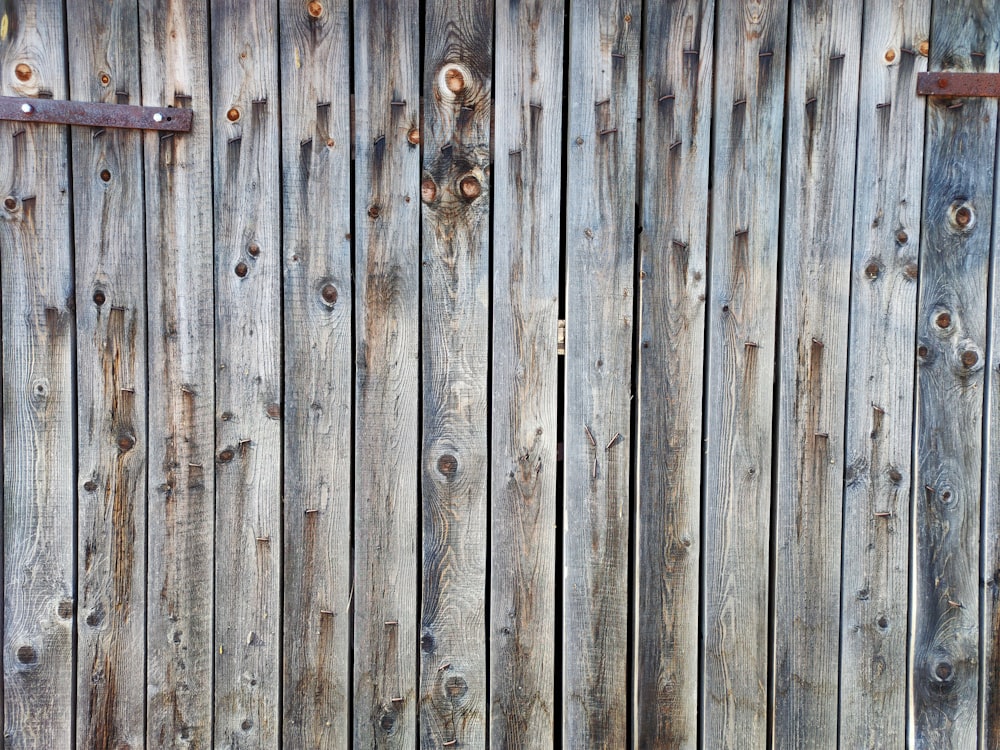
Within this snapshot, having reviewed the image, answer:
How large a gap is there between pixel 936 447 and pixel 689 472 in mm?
760

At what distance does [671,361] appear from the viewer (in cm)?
219

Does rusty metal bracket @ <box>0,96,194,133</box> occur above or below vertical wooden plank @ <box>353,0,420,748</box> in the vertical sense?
above

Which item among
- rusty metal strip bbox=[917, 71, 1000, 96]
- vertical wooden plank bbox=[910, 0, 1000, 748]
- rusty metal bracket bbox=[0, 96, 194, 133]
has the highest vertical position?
rusty metal strip bbox=[917, 71, 1000, 96]

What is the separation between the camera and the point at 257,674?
2.17 m

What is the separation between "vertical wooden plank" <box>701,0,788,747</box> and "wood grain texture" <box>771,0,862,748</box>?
47 millimetres

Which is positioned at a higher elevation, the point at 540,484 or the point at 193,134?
the point at 193,134

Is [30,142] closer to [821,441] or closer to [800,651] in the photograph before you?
[821,441]

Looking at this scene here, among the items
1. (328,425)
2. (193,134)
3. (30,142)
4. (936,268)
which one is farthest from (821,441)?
(30,142)

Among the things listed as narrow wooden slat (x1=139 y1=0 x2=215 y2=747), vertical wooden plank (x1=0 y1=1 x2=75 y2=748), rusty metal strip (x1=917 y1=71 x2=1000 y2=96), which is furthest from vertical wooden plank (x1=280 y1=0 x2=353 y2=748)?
rusty metal strip (x1=917 y1=71 x2=1000 y2=96)

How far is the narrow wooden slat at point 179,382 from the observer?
2.11m

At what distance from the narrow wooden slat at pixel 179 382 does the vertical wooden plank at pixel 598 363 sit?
1058 millimetres

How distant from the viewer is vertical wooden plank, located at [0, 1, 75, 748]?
209 cm

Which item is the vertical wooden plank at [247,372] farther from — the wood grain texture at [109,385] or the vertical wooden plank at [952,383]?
the vertical wooden plank at [952,383]

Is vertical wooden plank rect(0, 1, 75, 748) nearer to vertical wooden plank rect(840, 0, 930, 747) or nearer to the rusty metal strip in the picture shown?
vertical wooden plank rect(840, 0, 930, 747)
